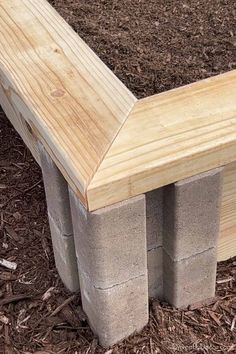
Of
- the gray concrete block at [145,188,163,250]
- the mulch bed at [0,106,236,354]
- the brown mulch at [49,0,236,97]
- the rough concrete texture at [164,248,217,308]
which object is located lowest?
the mulch bed at [0,106,236,354]

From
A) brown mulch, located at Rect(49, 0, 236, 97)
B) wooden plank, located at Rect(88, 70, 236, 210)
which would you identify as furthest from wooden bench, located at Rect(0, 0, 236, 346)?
brown mulch, located at Rect(49, 0, 236, 97)

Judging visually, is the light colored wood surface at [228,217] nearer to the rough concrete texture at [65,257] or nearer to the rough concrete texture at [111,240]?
the rough concrete texture at [111,240]

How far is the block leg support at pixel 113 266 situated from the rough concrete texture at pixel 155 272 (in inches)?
2.9

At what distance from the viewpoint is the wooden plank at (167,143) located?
139 centimetres

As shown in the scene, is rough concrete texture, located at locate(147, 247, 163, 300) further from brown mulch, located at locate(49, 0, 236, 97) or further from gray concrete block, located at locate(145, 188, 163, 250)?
brown mulch, located at locate(49, 0, 236, 97)

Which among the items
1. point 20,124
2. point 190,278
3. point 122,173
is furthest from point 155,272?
point 20,124

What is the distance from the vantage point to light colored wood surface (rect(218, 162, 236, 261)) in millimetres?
1650

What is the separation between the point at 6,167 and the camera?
7.29 ft

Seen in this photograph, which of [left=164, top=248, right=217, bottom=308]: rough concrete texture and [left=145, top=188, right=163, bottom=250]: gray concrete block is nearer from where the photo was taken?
[left=145, top=188, right=163, bottom=250]: gray concrete block

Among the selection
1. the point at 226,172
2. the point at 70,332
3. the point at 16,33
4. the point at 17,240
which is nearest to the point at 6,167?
the point at 17,240

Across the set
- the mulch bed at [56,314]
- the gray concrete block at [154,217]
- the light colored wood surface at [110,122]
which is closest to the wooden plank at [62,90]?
the light colored wood surface at [110,122]

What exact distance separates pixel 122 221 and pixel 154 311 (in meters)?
0.39

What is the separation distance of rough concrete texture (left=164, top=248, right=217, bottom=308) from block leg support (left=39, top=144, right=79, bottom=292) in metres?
0.23

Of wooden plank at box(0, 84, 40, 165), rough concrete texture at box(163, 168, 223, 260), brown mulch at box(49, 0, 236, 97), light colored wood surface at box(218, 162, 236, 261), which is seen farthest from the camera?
wooden plank at box(0, 84, 40, 165)
